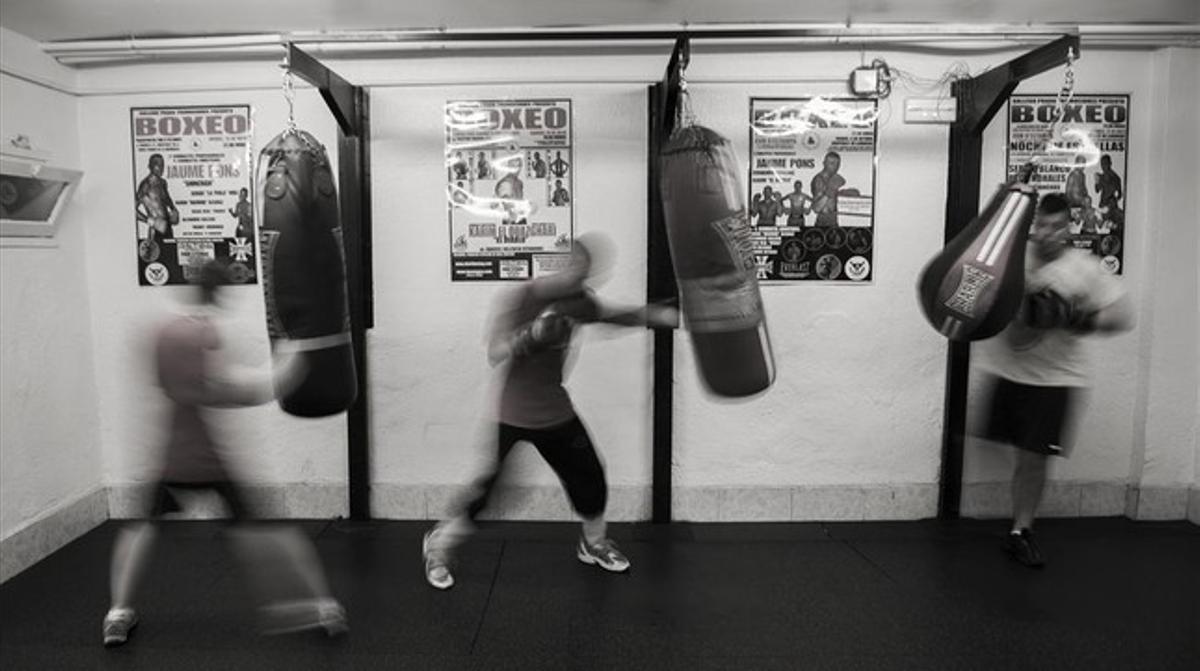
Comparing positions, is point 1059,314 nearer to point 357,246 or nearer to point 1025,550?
point 1025,550

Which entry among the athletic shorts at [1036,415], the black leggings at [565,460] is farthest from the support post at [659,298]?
the athletic shorts at [1036,415]

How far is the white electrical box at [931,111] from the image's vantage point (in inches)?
131

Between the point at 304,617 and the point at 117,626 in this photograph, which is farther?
the point at 304,617

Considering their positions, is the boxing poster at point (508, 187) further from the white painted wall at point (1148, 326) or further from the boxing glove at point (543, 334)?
the white painted wall at point (1148, 326)

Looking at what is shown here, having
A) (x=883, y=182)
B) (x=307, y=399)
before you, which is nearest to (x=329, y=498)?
(x=307, y=399)

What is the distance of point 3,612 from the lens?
263 cm

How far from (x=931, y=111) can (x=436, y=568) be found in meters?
3.16

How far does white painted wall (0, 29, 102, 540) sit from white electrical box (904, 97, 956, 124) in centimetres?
414

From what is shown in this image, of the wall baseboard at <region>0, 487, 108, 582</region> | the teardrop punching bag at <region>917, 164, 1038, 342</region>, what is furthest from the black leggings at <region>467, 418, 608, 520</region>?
the wall baseboard at <region>0, 487, 108, 582</region>

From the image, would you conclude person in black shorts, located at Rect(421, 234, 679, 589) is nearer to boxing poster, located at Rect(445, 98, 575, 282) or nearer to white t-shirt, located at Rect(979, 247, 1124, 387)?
boxing poster, located at Rect(445, 98, 575, 282)

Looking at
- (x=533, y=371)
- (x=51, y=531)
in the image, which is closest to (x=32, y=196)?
(x=51, y=531)

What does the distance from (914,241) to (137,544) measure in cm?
359

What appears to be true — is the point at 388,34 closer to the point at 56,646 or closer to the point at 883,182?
the point at 883,182

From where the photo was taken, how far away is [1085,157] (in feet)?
11.1
